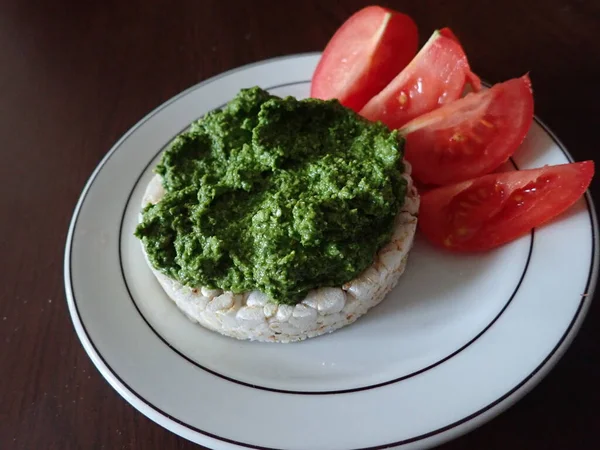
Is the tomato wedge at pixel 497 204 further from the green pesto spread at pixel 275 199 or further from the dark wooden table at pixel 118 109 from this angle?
the dark wooden table at pixel 118 109

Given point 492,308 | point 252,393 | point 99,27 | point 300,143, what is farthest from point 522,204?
point 99,27

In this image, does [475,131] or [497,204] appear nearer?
[497,204]

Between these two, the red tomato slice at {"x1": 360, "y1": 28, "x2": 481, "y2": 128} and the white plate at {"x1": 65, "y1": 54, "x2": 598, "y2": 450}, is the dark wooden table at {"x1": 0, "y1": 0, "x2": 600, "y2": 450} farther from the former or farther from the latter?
the red tomato slice at {"x1": 360, "y1": 28, "x2": 481, "y2": 128}

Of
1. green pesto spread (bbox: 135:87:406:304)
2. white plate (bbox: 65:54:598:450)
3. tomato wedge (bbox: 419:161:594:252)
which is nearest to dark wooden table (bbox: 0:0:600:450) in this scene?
white plate (bbox: 65:54:598:450)

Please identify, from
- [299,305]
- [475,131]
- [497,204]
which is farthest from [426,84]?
[299,305]

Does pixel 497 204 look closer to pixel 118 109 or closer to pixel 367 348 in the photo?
pixel 367 348
